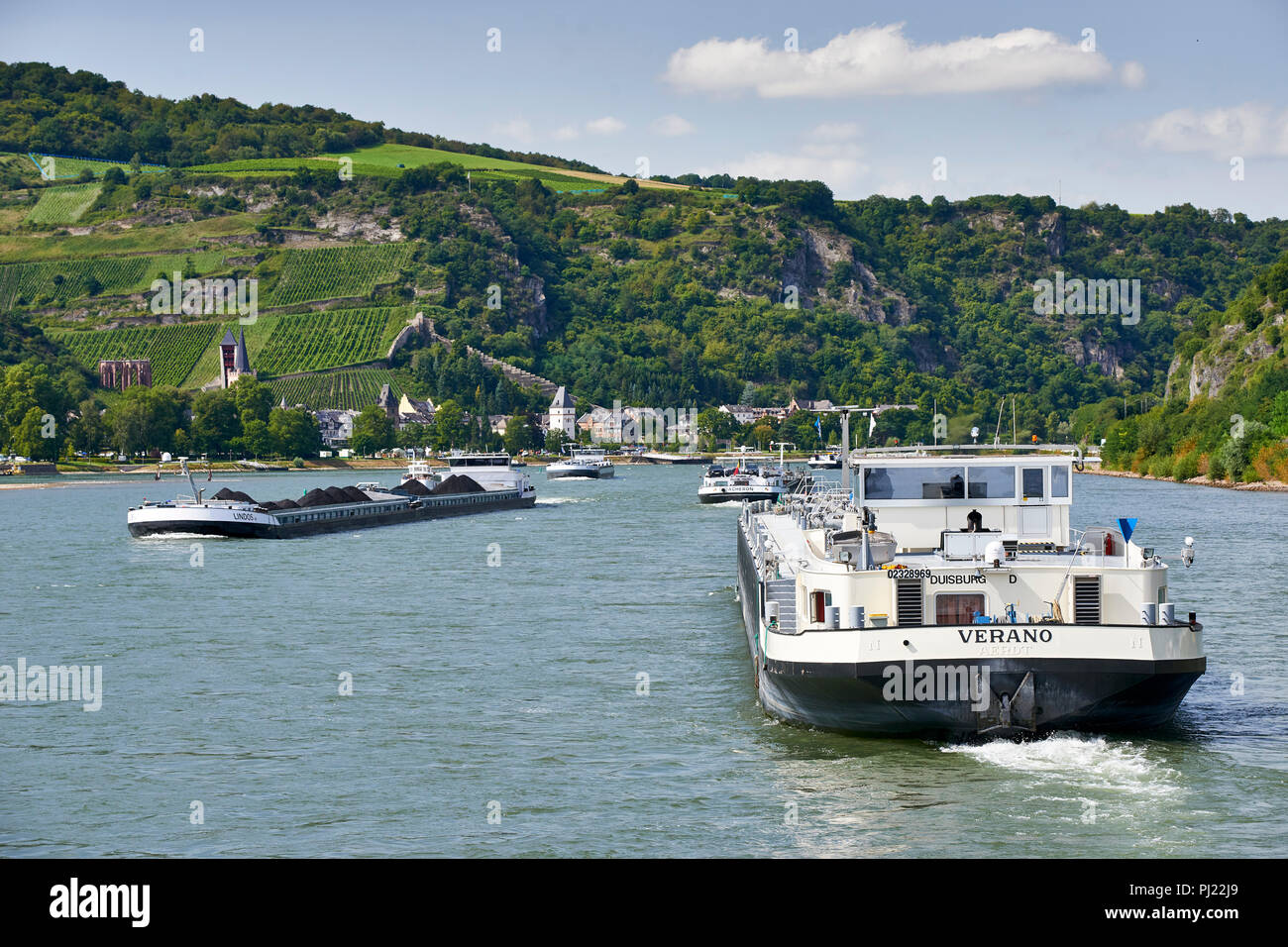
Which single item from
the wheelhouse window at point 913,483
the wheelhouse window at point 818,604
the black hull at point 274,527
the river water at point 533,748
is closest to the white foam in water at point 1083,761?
the river water at point 533,748

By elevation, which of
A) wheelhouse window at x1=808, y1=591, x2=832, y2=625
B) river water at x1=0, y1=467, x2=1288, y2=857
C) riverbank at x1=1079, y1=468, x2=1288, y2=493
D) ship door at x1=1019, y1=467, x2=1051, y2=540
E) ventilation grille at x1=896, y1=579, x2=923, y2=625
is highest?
ship door at x1=1019, y1=467, x2=1051, y2=540

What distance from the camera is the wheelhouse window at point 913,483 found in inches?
1128

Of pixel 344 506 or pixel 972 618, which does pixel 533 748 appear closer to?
pixel 972 618

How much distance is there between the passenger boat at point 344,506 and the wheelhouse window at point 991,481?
44.0 m

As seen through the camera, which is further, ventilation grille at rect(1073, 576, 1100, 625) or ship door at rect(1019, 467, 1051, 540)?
ship door at rect(1019, 467, 1051, 540)

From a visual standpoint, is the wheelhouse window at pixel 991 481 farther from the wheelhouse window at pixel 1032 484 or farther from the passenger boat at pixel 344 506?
the passenger boat at pixel 344 506

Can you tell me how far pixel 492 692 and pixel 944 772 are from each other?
12.2m

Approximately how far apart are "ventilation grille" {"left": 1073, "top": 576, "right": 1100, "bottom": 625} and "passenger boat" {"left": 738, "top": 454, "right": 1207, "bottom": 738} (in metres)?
0.03

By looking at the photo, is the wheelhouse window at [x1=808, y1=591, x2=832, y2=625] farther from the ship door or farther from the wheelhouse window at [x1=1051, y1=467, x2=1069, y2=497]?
the wheelhouse window at [x1=1051, y1=467, x2=1069, y2=497]

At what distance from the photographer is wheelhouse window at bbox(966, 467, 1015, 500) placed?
94.1ft

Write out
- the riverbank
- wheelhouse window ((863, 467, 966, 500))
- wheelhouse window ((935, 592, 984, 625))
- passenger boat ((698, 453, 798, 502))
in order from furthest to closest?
the riverbank, passenger boat ((698, 453, 798, 502)), wheelhouse window ((863, 467, 966, 500)), wheelhouse window ((935, 592, 984, 625))

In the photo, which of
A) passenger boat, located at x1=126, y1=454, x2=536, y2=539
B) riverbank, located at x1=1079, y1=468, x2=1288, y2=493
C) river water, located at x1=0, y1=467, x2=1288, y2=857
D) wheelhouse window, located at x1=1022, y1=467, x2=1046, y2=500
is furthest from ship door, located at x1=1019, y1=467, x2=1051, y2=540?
riverbank, located at x1=1079, y1=468, x2=1288, y2=493

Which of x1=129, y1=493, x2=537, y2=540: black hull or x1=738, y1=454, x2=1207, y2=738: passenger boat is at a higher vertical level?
x1=738, y1=454, x2=1207, y2=738: passenger boat

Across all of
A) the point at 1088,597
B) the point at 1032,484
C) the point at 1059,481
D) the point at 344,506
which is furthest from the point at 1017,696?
the point at 344,506
